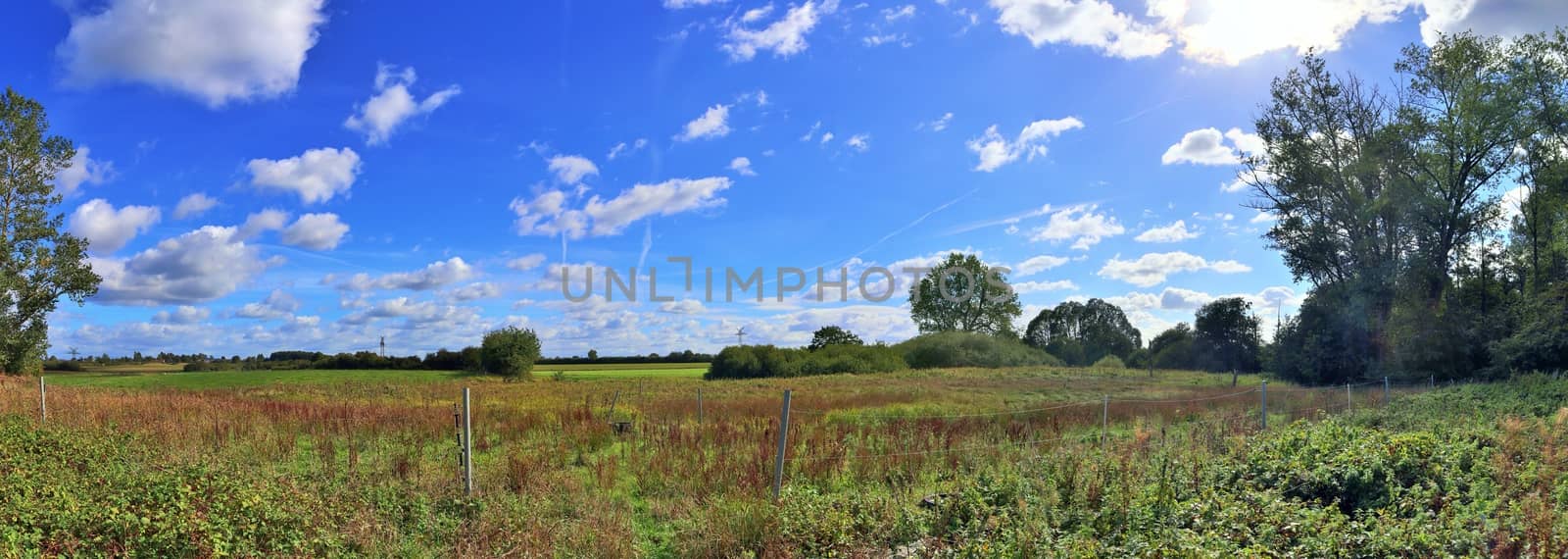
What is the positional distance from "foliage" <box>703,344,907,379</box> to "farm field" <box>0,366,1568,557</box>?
130 ft

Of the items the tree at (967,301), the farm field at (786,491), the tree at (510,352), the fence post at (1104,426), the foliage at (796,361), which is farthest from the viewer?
the tree at (967,301)

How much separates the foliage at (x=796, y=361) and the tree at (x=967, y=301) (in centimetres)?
624

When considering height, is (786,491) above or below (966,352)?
above

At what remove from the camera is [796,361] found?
177 feet

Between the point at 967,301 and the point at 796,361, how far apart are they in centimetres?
1563

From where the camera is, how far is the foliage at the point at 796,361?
5206 centimetres

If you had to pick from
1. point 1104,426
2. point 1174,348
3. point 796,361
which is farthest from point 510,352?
point 1174,348

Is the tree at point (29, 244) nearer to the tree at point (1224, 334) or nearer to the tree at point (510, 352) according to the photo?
the tree at point (510, 352)

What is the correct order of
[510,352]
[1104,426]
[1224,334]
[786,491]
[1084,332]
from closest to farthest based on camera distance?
1. [786,491]
2. [1104,426]
3. [510,352]
4. [1224,334]
5. [1084,332]

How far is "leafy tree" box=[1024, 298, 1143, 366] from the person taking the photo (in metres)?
64.2

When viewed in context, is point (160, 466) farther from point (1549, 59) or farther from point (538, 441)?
point (1549, 59)

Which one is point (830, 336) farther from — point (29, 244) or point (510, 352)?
point (29, 244)

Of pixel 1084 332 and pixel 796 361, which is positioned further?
pixel 1084 332

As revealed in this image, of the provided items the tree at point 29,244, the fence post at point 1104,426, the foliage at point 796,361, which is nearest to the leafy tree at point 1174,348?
the foliage at point 796,361
